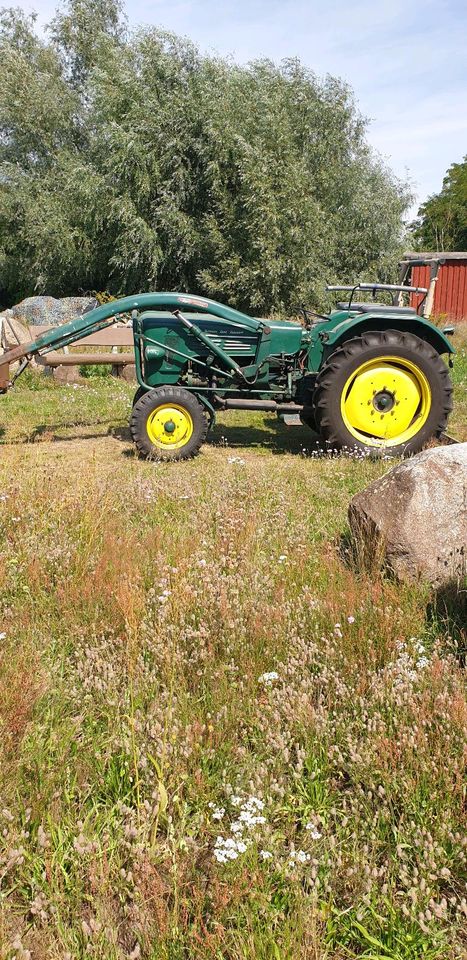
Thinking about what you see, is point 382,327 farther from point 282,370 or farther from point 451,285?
point 451,285

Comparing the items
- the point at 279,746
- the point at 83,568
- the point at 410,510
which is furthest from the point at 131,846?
the point at 410,510

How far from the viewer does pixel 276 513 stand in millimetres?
4637

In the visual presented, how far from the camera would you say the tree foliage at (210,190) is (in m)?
20.0

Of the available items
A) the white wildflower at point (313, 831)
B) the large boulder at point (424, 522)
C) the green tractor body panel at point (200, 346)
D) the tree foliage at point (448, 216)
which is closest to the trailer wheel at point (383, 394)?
the green tractor body panel at point (200, 346)

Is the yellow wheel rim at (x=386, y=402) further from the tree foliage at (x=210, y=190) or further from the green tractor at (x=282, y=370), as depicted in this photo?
the tree foliage at (x=210, y=190)

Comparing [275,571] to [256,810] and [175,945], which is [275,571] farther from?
[175,945]

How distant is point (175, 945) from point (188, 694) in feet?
3.16

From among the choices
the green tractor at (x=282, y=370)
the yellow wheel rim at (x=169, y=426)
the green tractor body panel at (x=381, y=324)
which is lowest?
the yellow wheel rim at (x=169, y=426)

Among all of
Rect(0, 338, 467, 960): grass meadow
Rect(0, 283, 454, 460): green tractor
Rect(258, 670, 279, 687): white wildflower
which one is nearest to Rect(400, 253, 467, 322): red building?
Rect(0, 283, 454, 460): green tractor

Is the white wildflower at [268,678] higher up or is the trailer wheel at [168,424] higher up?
the trailer wheel at [168,424]

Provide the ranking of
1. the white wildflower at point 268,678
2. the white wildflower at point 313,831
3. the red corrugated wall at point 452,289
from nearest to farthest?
1. the white wildflower at point 313,831
2. the white wildflower at point 268,678
3. the red corrugated wall at point 452,289

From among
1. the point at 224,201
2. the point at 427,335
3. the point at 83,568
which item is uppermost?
the point at 224,201

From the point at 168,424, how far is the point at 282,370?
1260mm

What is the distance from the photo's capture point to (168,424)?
638cm
